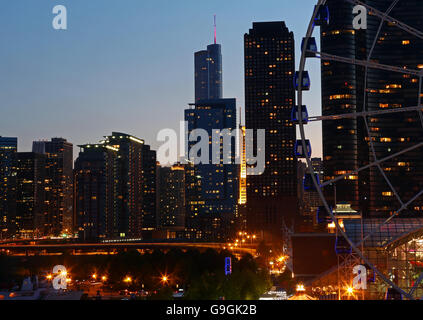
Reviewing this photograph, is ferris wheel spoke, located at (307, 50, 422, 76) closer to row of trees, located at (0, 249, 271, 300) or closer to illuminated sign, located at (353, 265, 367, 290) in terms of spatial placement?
illuminated sign, located at (353, 265, 367, 290)

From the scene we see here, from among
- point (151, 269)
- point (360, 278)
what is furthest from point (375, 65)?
point (151, 269)

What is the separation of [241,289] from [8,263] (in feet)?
277

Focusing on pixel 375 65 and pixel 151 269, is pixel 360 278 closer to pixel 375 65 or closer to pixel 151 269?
pixel 375 65

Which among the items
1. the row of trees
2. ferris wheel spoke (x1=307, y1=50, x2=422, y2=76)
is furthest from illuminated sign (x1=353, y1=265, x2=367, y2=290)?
ferris wheel spoke (x1=307, y1=50, x2=422, y2=76)

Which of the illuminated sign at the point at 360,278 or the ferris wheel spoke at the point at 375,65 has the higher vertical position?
the ferris wheel spoke at the point at 375,65

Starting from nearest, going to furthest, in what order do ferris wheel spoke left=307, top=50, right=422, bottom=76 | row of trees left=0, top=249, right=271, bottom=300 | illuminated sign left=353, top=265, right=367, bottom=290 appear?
ferris wheel spoke left=307, top=50, right=422, bottom=76 → illuminated sign left=353, top=265, right=367, bottom=290 → row of trees left=0, top=249, right=271, bottom=300

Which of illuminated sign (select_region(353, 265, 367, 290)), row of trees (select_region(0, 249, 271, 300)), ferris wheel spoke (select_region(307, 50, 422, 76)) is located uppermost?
ferris wheel spoke (select_region(307, 50, 422, 76))

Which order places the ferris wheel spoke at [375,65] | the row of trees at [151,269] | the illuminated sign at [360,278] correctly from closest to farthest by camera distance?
1. the ferris wheel spoke at [375,65]
2. the illuminated sign at [360,278]
3. the row of trees at [151,269]

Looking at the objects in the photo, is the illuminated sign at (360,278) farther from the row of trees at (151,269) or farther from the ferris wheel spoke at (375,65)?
the ferris wheel spoke at (375,65)

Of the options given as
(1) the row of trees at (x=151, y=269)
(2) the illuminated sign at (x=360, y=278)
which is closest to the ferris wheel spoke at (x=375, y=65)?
(2) the illuminated sign at (x=360, y=278)

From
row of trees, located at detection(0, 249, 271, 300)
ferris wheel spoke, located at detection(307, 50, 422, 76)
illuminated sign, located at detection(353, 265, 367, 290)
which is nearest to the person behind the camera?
ferris wheel spoke, located at detection(307, 50, 422, 76)

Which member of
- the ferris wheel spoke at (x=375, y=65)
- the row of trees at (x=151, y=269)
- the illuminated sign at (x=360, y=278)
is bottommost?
the row of trees at (x=151, y=269)
